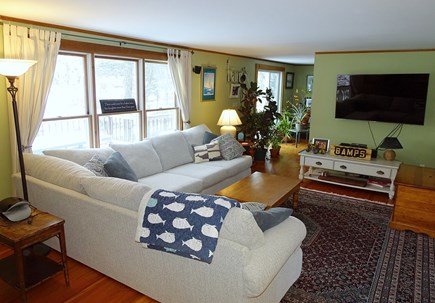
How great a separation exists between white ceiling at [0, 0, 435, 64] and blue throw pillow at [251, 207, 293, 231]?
1.47 meters

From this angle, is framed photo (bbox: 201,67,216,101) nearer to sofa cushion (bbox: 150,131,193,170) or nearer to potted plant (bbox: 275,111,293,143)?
sofa cushion (bbox: 150,131,193,170)

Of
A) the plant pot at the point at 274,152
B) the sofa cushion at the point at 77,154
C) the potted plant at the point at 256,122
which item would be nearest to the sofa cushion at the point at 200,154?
the sofa cushion at the point at 77,154

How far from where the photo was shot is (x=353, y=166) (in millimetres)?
4840

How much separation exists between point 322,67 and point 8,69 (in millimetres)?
4625

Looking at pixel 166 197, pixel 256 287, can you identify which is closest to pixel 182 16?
pixel 166 197

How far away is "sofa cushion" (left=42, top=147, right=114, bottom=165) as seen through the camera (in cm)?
327

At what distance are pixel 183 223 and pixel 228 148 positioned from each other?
295 cm

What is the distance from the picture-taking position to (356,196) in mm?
Answer: 4688

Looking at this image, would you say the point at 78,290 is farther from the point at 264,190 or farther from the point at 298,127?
the point at 298,127

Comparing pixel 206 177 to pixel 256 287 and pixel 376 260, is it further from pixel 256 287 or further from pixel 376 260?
pixel 256 287

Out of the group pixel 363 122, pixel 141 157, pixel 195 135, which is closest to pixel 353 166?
pixel 363 122

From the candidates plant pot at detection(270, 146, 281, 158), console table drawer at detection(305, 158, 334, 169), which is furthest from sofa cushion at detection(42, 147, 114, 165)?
plant pot at detection(270, 146, 281, 158)

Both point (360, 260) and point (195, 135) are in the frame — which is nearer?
point (360, 260)

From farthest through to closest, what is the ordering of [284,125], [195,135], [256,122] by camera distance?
1. [284,125]
2. [256,122]
3. [195,135]
